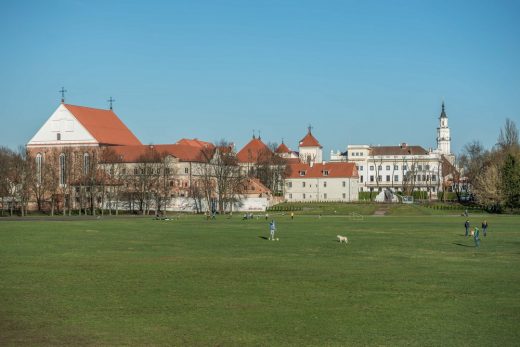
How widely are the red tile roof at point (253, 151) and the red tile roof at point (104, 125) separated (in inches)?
1051

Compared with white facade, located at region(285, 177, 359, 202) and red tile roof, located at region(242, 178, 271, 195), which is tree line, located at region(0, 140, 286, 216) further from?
white facade, located at region(285, 177, 359, 202)

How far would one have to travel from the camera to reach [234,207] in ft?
404

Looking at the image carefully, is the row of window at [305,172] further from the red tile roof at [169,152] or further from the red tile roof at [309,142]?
the red tile roof at [309,142]

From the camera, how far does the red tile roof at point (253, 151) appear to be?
164325mm

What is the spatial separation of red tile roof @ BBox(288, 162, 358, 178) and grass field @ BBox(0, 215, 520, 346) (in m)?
103

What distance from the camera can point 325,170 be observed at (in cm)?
15550

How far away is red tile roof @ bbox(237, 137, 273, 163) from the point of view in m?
164

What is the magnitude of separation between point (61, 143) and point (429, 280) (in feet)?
367

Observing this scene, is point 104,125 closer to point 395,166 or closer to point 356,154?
point 356,154

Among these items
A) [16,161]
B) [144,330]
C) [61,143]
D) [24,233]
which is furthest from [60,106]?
[144,330]

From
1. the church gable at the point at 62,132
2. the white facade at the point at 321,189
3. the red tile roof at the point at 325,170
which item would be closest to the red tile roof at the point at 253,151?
the red tile roof at the point at 325,170

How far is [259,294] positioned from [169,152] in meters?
105

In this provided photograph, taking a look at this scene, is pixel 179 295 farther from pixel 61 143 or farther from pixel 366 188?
pixel 366 188

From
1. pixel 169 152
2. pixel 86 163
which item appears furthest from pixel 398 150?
pixel 86 163
